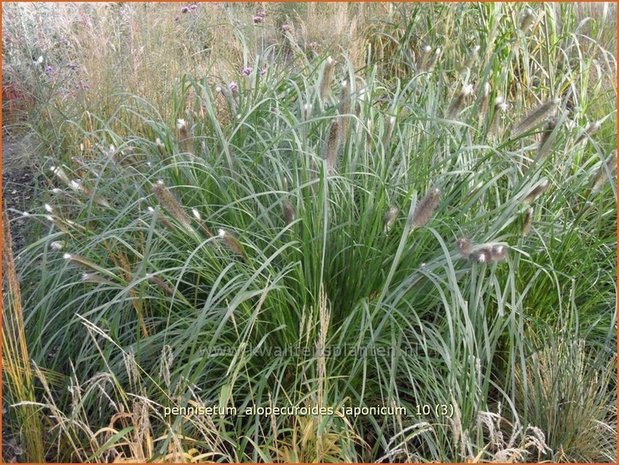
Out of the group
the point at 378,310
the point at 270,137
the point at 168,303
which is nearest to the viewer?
the point at 378,310

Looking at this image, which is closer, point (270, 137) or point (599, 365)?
point (599, 365)

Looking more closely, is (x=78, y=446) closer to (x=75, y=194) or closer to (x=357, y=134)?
(x=75, y=194)

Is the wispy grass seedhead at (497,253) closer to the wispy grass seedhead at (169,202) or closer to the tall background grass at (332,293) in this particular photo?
the tall background grass at (332,293)

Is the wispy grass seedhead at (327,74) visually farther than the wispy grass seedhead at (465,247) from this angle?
Yes

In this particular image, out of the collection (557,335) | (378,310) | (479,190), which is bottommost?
(557,335)

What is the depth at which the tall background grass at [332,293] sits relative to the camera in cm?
261

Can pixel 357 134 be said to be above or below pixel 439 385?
above

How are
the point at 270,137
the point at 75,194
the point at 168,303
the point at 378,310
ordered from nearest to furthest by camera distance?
the point at 378,310
the point at 168,303
the point at 270,137
the point at 75,194

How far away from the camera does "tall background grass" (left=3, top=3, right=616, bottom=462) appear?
8.55 feet

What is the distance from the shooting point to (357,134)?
331 cm

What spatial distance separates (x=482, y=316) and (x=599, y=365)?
561 mm

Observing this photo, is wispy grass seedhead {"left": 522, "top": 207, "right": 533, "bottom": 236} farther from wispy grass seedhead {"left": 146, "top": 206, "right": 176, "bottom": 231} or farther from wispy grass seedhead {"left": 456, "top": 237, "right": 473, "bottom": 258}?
wispy grass seedhead {"left": 146, "top": 206, "right": 176, "bottom": 231}

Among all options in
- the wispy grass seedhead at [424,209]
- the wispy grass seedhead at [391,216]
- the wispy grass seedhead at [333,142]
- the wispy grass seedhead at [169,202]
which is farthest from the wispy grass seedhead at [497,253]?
the wispy grass seedhead at [169,202]

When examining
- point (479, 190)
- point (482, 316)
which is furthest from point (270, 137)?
point (482, 316)
